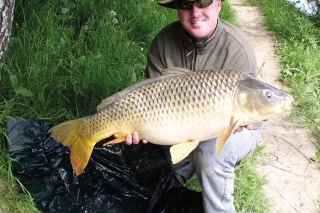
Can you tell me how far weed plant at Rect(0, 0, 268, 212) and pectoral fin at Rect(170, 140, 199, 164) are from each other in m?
0.86

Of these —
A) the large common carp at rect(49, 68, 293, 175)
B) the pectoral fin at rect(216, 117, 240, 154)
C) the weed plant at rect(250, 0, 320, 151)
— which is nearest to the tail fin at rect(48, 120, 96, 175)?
the large common carp at rect(49, 68, 293, 175)

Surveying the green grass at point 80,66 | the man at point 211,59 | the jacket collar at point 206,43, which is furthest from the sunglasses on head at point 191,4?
the green grass at point 80,66

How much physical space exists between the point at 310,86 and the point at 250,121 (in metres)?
2.61

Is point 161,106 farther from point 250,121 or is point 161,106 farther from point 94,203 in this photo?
point 94,203

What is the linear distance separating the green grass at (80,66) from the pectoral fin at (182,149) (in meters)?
0.85

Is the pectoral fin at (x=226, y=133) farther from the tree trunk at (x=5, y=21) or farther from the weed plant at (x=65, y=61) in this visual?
the tree trunk at (x=5, y=21)

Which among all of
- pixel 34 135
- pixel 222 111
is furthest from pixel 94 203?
pixel 222 111

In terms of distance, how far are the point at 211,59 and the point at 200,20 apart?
9.1 inches

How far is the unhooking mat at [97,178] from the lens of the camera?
2418 millimetres

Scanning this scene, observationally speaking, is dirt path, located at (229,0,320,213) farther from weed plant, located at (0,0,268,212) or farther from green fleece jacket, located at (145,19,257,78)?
green fleece jacket, located at (145,19,257,78)

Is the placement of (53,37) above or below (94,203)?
above

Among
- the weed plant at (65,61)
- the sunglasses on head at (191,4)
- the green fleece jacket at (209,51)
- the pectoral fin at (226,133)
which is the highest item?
the sunglasses on head at (191,4)

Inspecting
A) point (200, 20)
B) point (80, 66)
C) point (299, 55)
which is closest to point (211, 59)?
point (200, 20)

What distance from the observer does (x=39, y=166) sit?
8.34ft
